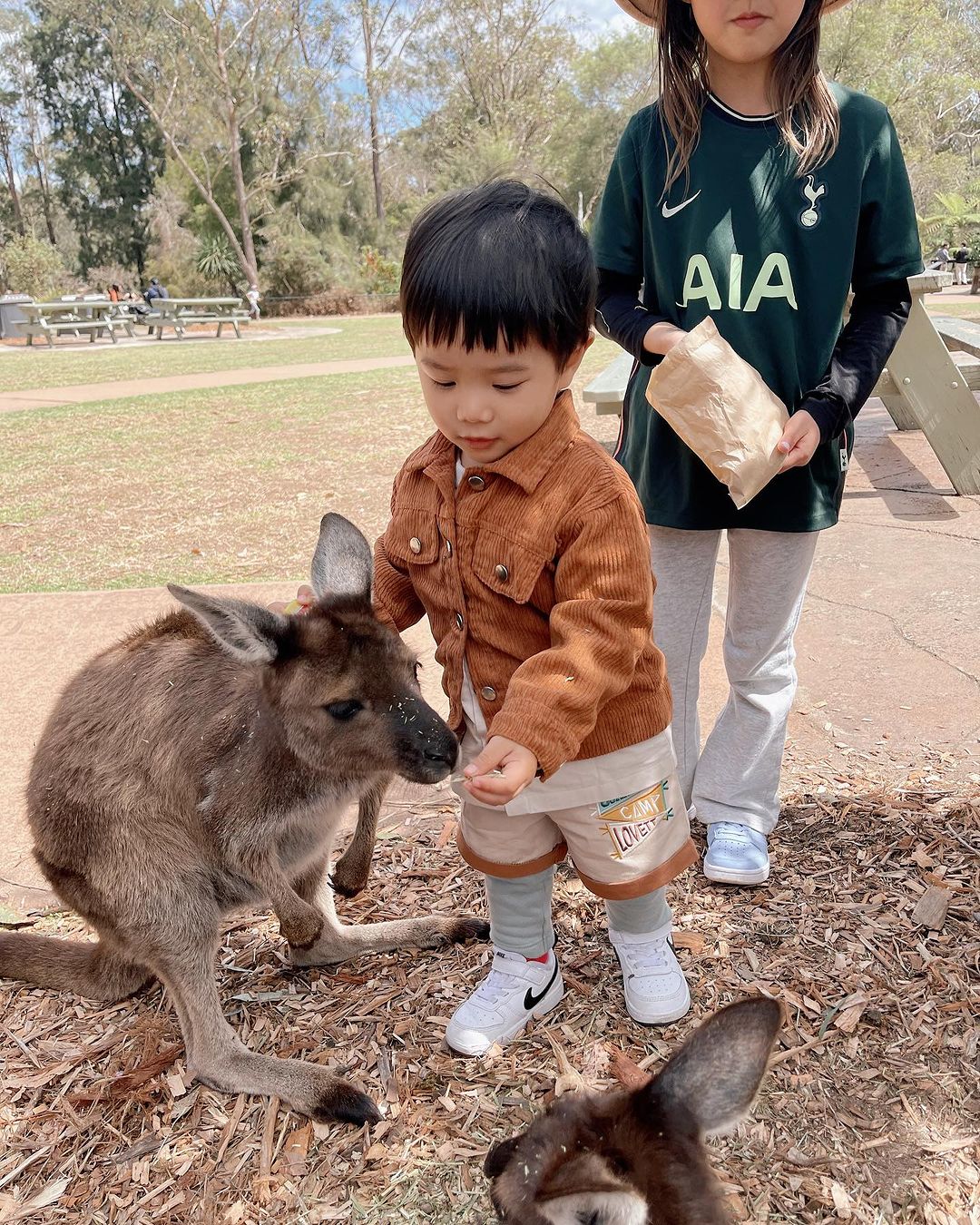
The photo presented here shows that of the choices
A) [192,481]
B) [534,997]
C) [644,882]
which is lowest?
[192,481]

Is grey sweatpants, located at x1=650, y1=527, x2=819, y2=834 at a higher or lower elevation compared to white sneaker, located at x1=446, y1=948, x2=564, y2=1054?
higher

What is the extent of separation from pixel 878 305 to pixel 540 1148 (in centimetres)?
181

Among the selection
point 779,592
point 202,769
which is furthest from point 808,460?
point 202,769

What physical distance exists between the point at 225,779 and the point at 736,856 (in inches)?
46.8

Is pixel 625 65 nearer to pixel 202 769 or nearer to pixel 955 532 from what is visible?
pixel 955 532

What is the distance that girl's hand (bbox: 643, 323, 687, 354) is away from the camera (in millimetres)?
2129

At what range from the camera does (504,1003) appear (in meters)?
2.04

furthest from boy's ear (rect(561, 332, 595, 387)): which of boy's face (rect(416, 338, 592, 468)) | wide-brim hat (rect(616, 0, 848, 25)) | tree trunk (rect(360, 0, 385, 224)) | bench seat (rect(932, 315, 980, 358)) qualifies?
tree trunk (rect(360, 0, 385, 224))

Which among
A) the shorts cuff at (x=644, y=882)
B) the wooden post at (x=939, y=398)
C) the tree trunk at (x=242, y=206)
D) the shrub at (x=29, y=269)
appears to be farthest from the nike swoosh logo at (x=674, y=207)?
the tree trunk at (x=242, y=206)

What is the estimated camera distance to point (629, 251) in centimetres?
233

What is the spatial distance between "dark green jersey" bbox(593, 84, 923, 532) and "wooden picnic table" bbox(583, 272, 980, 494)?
8.69 ft

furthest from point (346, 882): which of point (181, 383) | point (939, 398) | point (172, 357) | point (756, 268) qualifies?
point (172, 357)

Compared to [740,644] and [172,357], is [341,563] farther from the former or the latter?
[172,357]

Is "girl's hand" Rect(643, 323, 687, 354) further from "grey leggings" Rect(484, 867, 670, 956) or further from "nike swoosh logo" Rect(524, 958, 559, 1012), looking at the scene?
"nike swoosh logo" Rect(524, 958, 559, 1012)
